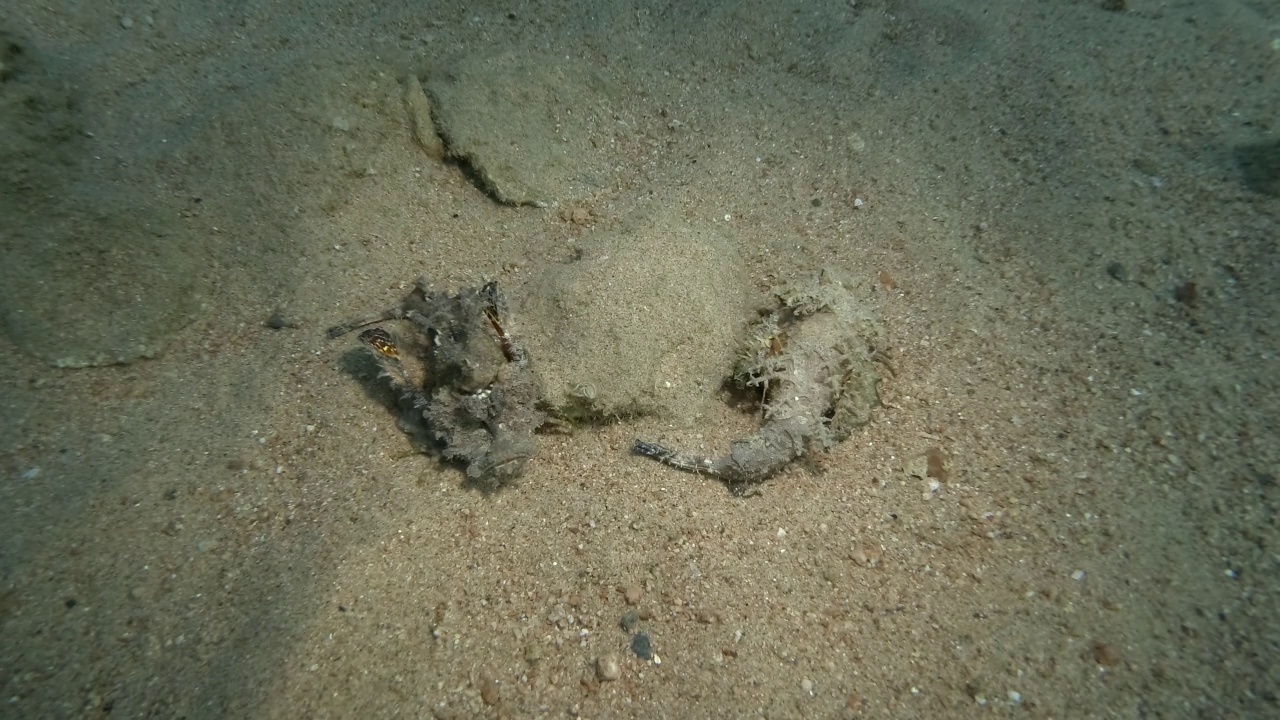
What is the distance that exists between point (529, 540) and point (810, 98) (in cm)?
339

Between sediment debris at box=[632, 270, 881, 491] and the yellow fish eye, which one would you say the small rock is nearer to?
sediment debris at box=[632, 270, 881, 491]

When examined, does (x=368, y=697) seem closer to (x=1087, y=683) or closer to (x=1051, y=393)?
(x=1087, y=683)

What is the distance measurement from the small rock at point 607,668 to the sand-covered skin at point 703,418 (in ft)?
0.05

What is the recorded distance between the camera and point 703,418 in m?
2.80

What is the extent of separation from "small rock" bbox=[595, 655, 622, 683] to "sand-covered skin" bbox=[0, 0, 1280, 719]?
0.01 metres

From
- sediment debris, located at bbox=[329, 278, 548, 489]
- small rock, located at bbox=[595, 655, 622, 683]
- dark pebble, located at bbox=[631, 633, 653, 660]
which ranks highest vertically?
sediment debris, located at bbox=[329, 278, 548, 489]

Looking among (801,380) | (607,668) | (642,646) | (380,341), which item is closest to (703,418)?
(801,380)

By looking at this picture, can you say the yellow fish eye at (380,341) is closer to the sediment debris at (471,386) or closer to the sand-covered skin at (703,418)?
the sediment debris at (471,386)

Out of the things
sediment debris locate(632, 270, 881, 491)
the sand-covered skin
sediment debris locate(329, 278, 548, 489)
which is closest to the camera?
the sand-covered skin

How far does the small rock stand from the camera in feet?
6.98

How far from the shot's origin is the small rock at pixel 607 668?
213cm

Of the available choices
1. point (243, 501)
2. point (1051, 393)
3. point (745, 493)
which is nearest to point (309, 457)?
point (243, 501)

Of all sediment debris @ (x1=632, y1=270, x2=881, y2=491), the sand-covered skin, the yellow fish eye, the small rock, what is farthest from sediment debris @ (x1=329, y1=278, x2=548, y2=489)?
the small rock

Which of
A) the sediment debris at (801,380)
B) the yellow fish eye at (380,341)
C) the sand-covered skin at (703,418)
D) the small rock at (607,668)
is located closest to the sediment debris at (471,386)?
the yellow fish eye at (380,341)
